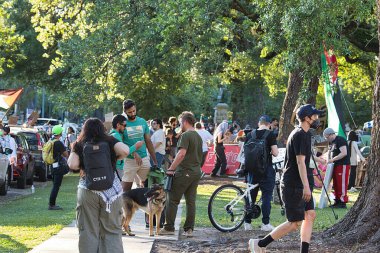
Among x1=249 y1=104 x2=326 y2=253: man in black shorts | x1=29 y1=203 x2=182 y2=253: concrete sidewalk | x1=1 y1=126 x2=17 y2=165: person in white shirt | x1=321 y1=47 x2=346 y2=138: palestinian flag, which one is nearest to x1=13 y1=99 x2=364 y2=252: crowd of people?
x1=249 y1=104 x2=326 y2=253: man in black shorts

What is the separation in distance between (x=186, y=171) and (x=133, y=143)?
3.00 feet

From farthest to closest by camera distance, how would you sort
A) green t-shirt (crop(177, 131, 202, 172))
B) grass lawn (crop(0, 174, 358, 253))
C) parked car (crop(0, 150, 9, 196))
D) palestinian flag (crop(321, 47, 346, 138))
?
1. palestinian flag (crop(321, 47, 346, 138))
2. parked car (crop(0, 150, 9, 196))
3. green t-shirt (crop(177, 131, 202, 172))
4. grass lawn (crop(0, 174, 358, 253))

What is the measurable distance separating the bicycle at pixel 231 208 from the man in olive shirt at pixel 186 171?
0.73 m

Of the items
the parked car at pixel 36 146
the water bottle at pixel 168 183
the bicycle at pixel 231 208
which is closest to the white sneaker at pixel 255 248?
the water bottle at pixel 168 183

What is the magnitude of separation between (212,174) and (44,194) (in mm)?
8203

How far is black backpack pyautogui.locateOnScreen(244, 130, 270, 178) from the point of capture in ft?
41.4

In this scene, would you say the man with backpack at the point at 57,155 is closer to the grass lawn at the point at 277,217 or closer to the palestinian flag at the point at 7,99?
the grass lawn at the point at 277,217

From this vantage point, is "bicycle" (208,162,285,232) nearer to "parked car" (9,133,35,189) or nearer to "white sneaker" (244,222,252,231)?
"white sneaker" (244,222,252,231)

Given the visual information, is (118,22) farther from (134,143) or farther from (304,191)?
(304,191)

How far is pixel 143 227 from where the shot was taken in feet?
42.9

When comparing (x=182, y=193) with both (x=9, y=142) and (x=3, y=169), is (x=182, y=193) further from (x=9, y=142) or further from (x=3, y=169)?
(x=9, y=142)

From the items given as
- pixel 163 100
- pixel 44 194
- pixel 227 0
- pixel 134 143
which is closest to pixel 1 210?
pixel 44 194

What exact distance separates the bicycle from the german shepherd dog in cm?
119

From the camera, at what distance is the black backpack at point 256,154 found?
12.6m
